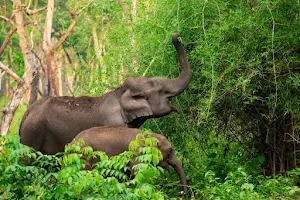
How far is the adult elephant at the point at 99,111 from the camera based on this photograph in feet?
31.9

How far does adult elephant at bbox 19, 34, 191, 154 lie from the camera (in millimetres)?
9711

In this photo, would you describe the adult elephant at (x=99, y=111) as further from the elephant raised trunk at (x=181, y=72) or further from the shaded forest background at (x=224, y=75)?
the shaded forest background at (x=224, y=75)

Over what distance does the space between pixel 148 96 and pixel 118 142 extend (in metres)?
1.23

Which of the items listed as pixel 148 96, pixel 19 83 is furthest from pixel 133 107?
pixel 19 83

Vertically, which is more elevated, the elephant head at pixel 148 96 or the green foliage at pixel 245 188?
the elephant head at pixel 148 96

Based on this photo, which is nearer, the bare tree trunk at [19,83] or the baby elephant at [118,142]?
the baby elephant at [118,142]

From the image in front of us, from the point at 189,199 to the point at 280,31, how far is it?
225 cm

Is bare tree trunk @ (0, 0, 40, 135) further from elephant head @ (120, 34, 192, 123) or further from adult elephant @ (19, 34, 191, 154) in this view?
elephant head @ (120, 34, 192, 123)

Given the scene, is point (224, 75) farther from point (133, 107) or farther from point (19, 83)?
point (19, 83)

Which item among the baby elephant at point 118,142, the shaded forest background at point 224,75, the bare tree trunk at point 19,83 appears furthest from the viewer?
the bare tree trunk at point 19,83

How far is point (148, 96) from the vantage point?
9.80m

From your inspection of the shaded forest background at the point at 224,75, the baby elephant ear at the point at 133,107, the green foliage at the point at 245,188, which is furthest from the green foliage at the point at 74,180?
the baby elephant ear at the point at 133,107

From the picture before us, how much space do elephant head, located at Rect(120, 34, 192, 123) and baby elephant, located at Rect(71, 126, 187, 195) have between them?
889 mm

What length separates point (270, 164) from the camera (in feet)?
34.1
